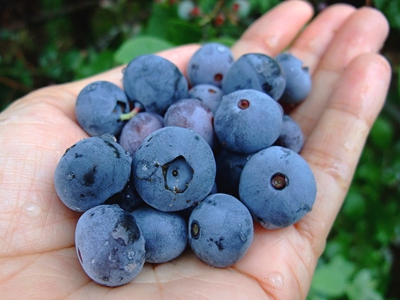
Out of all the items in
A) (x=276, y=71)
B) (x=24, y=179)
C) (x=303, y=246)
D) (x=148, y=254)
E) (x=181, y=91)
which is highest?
(x=276, y=71)

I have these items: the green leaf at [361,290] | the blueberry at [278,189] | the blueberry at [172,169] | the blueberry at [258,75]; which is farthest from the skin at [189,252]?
the green leaf at [361,290]

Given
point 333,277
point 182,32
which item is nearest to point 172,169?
point 333,277

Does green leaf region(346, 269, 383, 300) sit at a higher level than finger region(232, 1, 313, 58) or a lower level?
lower

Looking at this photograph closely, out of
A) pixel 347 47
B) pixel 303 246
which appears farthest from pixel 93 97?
pixel 347 47

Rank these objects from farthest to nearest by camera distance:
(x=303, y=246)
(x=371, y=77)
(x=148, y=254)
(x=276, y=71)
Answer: (x=371, y=77) < (x=276, y=71) < (x=303, y=246) < (x=148, y=254)

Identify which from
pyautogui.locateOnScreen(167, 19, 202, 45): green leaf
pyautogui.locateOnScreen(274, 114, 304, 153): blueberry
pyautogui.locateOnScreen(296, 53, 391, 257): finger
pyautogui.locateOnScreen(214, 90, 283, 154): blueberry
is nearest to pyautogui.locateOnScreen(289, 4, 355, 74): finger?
pyautogui.locateOnScreen(296, 53, 391, 257): finger

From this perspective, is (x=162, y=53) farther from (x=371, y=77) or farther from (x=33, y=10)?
(x=33, y=10)

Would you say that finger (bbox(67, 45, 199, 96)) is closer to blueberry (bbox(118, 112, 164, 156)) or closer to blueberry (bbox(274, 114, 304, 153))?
blueberry (bbox(118, 112, 164, 156))
